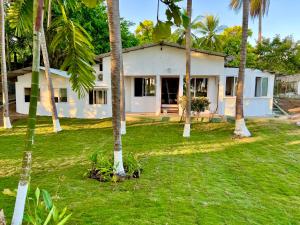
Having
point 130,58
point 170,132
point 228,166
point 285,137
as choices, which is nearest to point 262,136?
point 285,137

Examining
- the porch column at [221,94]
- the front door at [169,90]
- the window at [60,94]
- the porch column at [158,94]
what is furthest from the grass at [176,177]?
the front door at [169,90]

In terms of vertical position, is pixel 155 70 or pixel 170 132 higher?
pixel 155 70

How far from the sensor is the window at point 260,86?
767 inches

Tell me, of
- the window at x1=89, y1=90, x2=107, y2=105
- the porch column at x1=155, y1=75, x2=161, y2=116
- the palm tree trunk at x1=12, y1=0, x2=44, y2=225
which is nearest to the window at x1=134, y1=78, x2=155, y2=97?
the porch column at x1=155, y1=75, x2=161, y2=116

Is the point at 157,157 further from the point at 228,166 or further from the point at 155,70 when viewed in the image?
the point at 155,70

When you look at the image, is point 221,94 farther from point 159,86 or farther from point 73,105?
point 73,105

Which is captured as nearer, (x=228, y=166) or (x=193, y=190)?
(x=193, y=190)

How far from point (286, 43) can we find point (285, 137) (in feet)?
52.7

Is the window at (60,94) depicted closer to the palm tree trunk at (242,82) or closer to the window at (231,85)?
the window at (231,85)

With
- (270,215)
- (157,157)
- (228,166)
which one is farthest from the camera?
(157,157)

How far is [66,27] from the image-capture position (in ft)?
24.8

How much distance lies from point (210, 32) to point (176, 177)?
22.4 m

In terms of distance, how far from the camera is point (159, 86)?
1823 centimetres

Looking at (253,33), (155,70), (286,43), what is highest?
(253,33)
